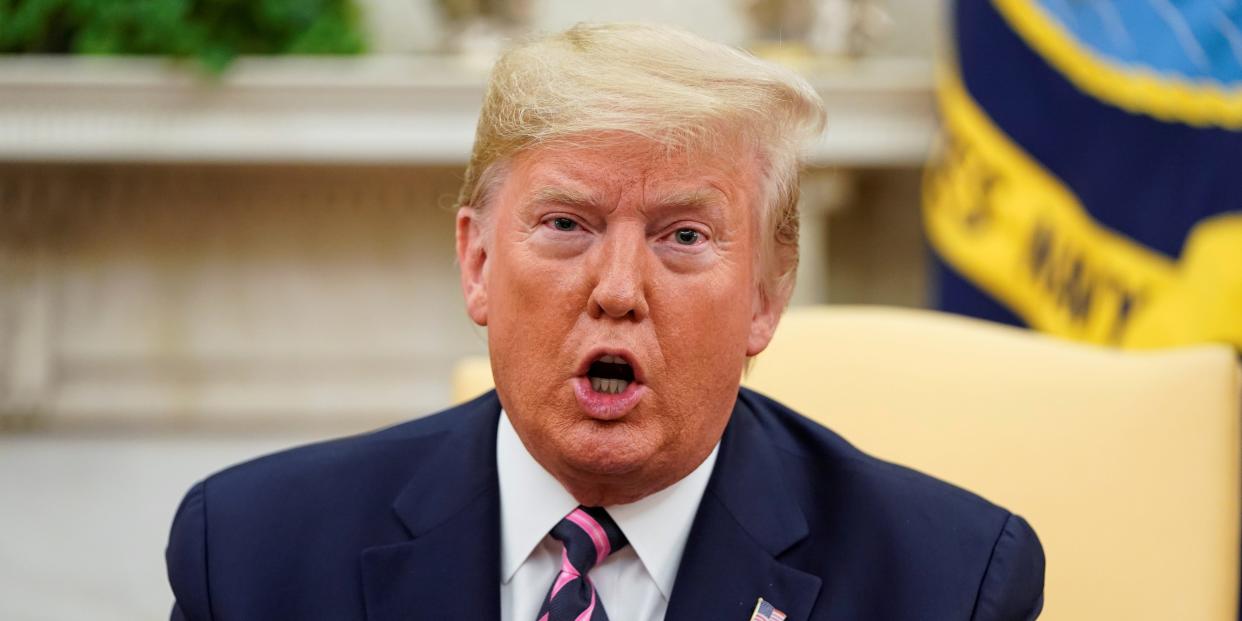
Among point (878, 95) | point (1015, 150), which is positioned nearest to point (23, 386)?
point (878, 95)

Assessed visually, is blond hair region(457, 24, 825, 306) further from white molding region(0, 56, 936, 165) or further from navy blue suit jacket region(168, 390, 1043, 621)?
white molding region(0, 56, 936, 165)

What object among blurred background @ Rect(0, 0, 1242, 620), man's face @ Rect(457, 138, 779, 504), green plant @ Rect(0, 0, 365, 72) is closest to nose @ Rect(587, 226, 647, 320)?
man's face @ Rect(457, 138, 779, 504)

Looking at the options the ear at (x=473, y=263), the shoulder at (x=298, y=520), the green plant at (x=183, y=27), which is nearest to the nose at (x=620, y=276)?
the ear at (x=473, y=263)

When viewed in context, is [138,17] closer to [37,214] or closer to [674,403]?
[37,214]

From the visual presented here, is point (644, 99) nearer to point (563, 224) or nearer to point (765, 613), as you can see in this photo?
point (563, 224)

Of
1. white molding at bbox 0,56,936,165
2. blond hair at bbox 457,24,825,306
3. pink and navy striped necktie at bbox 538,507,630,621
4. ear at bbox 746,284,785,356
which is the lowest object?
pink and navy striped necktie at bbox 538,507,630,621

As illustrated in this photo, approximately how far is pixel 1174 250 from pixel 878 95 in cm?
150

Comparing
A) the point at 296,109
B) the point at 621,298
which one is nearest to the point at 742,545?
the point at 621,298

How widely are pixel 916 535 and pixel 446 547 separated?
1.38ft

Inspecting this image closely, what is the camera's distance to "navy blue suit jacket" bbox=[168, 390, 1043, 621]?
1211 mm

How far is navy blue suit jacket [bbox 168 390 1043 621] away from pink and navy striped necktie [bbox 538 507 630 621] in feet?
0.21

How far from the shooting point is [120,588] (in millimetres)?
3529

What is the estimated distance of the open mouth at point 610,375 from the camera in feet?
3.76

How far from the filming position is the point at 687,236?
3.77 ft
